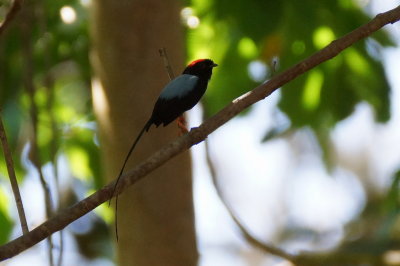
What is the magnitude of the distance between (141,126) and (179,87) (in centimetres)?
58

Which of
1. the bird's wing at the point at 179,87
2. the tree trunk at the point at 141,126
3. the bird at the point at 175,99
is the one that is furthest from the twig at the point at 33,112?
the bird's wing at the point at 179,87

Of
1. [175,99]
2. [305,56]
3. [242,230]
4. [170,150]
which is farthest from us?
[305,56]

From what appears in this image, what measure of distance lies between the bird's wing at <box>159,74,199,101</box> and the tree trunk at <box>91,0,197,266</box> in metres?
0.50

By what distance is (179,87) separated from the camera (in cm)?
288

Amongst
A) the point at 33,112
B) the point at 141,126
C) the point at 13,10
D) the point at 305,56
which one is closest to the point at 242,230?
the point at 141,126

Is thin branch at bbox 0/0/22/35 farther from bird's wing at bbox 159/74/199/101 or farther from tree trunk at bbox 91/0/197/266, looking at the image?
tree trunk at bbox 91/0/197/266

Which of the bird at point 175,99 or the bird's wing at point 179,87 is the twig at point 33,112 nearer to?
the bird at point 175,99

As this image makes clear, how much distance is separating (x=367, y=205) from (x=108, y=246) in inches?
182

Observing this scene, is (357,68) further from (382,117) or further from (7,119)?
(7,119)

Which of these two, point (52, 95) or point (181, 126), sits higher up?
point (52, 95)

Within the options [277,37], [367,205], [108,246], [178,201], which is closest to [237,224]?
[178,201]

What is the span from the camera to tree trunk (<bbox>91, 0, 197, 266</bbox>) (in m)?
3.39

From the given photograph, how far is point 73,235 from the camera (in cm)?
662

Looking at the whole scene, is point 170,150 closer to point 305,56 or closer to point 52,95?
point 305,56
